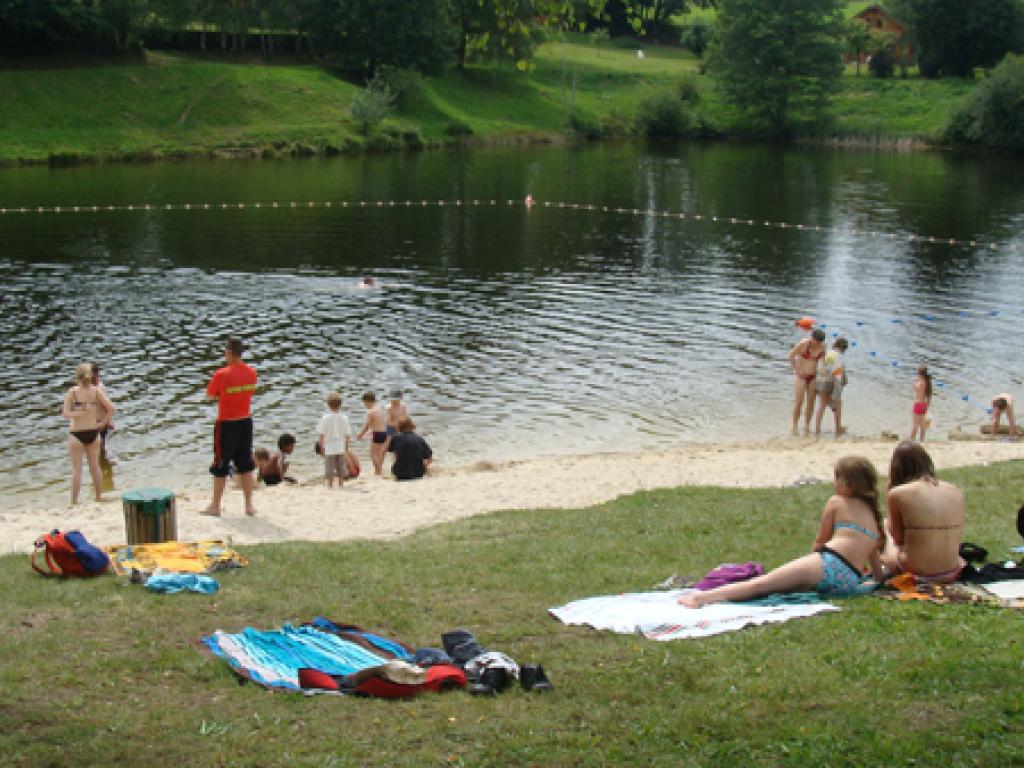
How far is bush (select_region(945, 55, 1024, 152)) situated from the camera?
93.6 meters

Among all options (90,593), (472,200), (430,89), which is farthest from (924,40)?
(90,593)

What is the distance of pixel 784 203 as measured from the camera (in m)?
61.1

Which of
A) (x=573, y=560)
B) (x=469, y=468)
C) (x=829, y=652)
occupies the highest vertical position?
(x=829, y=652)

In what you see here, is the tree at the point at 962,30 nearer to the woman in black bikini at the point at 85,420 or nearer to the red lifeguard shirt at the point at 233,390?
the woman in black bikini at the point at 85,420

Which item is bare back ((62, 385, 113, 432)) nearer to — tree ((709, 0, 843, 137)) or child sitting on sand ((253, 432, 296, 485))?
child sitting on sand ((253, 432, 296, 485))

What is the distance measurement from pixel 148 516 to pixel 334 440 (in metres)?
5.47

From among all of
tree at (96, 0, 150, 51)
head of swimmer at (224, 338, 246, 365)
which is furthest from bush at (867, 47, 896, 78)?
head of swimmer at (224, 338, 246, 365)

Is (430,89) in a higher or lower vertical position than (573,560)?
higher

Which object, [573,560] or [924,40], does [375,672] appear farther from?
[924,40]

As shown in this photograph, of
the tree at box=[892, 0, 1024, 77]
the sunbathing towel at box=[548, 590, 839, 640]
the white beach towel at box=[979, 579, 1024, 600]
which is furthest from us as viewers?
the tree at box=[892, 0, 1024, 77]

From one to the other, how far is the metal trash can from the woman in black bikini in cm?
Answer: 444

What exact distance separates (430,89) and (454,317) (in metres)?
72.1

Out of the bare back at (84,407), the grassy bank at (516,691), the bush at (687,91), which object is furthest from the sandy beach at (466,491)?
the bush at (687,91)

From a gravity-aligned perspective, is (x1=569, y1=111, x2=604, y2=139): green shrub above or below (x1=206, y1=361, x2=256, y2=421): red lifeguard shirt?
above
